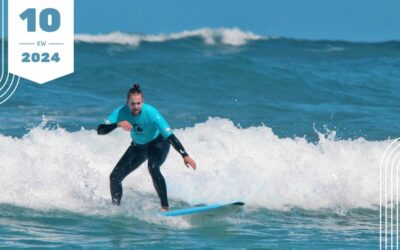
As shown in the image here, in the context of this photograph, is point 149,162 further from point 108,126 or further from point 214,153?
point 214,153

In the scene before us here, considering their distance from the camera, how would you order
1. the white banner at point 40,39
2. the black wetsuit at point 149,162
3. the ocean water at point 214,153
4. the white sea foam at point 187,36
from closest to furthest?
the ocean water at point 214,153 < the black wetsuit at point 149,162 < the white banner at point 40,39 < the white sea foam at point 187,36

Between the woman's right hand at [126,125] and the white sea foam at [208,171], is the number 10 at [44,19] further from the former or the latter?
the woman's right hand at [126,125]

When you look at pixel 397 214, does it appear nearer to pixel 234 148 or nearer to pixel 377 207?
pixel 377 207

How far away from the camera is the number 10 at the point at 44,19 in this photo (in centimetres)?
2053

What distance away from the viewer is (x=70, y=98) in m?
18.2

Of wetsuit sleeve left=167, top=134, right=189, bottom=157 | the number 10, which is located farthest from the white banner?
wetsuit sleeve left=167, top=134, right=189, bottom=157

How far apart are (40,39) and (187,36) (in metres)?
8.73

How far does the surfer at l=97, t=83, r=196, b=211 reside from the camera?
9.73 metres

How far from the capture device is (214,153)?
44.8 feet

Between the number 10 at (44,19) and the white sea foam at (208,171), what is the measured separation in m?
6.77

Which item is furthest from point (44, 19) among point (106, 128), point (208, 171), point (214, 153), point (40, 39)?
point (106, 128)

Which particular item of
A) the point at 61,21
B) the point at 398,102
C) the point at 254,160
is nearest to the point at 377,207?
the point at 254,160

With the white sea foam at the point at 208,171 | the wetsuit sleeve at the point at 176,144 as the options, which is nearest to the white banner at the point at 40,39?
the white sea foam at the point at 208,171

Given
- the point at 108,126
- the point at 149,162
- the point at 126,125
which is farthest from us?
the point at 149,162
